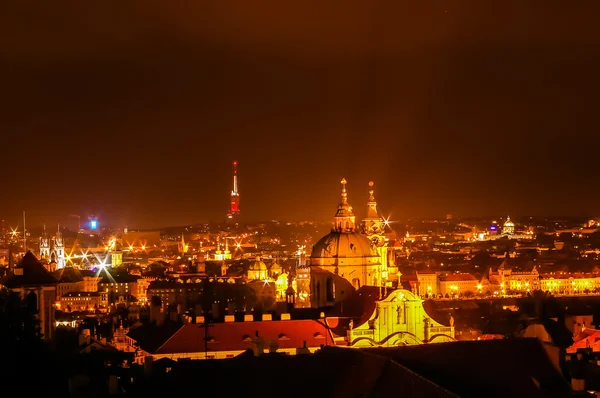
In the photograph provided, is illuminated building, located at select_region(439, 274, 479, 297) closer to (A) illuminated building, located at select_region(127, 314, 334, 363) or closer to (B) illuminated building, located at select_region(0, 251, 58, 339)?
(A) illuminated building, located at select_region(127, 314, 334, 363)

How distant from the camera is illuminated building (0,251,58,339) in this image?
47938 mm

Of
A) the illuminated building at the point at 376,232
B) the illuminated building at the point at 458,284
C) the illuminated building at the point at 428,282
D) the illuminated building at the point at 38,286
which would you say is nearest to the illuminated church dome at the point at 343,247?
the illuminated building at the point at 376,232

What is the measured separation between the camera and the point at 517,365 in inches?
1264

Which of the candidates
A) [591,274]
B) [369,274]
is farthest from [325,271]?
[591,274]

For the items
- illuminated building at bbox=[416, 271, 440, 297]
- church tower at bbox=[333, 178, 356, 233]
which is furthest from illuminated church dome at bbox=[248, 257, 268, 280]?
church tower at bbox=[333, 178, 356, 233]

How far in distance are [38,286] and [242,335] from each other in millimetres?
7994

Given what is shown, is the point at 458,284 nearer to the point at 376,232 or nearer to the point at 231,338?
the point at 376,232

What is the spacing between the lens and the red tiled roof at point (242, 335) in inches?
2046

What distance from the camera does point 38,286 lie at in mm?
48688

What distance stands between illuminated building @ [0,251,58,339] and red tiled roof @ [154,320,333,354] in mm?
4618

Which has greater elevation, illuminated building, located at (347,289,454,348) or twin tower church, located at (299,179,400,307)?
twin tower church, located at (299,179,400,307)

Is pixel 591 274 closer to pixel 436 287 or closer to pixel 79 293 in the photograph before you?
pixel 436 287

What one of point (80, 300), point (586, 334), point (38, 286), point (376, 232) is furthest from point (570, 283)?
point (38, 286)

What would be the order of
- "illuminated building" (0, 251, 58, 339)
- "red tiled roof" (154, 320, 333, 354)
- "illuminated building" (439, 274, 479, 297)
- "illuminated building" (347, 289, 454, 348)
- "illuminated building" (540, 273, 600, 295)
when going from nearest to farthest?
"illuminated building" (0, 251, 58, 339) < "red tiled roof" (154, 320, 333, 354) < "illuminated building" (347, 289, 454, 348) < "illuminated building" (439, 274, 479, 297) < "illuminated building" (540, 273, 600, 295)
